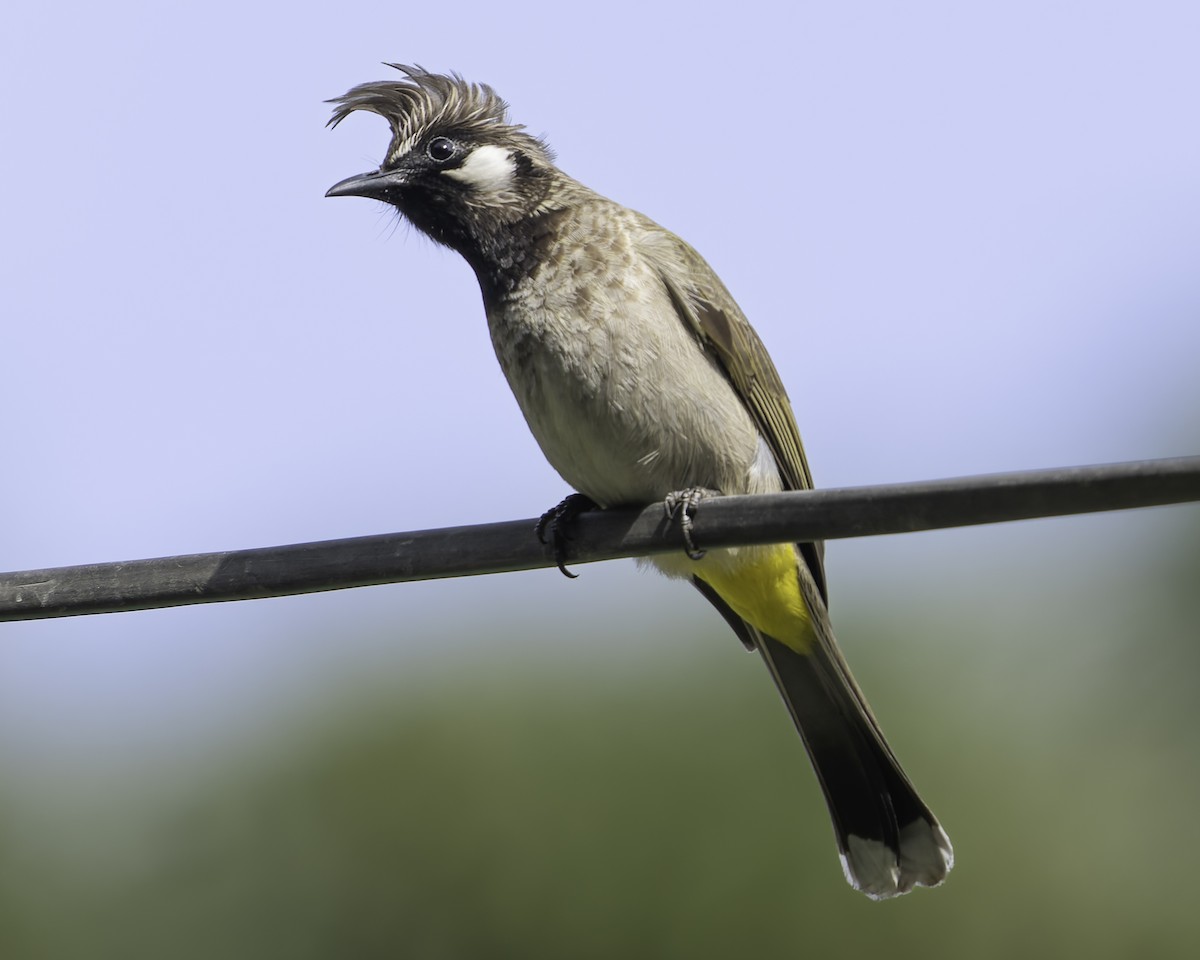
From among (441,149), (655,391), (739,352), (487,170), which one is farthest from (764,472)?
(441,149)

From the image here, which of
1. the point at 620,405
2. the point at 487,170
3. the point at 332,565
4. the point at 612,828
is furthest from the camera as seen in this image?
the point at 612,828

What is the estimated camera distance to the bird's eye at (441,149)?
5.10 m

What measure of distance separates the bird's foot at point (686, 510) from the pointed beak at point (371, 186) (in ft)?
5.37

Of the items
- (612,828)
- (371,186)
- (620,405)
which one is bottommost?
(612,828)

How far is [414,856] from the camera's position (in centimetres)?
864

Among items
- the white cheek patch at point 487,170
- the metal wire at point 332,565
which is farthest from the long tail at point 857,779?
the white cheek patch at point 487,170

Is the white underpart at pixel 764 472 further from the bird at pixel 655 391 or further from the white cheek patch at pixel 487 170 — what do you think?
the white cheek patch at pixel 487 170

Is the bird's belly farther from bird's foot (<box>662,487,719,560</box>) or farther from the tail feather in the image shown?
the tail feather

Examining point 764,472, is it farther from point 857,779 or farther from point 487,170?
point 487,170

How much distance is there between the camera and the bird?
4.43 meters

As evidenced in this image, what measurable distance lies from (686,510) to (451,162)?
1.91 m

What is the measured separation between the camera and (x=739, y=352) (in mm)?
4730

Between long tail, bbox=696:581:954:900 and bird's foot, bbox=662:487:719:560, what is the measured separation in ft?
2.70

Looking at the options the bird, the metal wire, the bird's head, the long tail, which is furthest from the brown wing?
the metal wire
